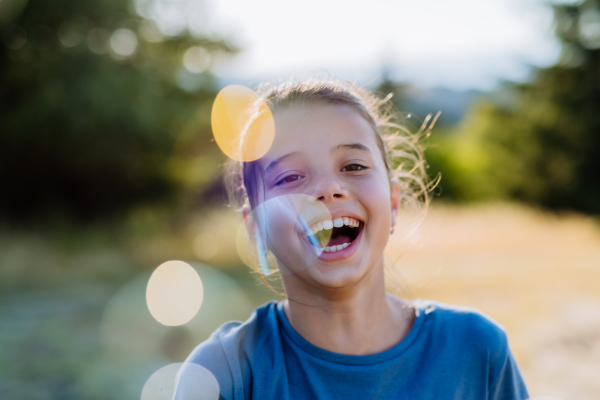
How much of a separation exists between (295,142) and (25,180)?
8158 mm

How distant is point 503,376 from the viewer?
4.42ft

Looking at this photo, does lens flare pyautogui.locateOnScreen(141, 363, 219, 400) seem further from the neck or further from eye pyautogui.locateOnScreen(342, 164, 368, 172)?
eye pyautogui.locateOnScreen(342, 164, 368, 172)

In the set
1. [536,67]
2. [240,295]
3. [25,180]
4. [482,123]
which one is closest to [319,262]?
[240,295]

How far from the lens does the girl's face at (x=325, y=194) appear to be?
4.20 ft

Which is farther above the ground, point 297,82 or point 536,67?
point 536,67

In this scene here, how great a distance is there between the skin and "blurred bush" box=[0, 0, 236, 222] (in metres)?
6.73

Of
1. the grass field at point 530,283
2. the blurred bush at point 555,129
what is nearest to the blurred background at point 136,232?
A: the grass field at point 530,283

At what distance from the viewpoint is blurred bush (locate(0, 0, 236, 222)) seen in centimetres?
716

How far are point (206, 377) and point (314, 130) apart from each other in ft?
2.58

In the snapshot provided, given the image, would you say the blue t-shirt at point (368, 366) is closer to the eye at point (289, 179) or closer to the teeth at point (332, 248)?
the teeth at point (332, 248)

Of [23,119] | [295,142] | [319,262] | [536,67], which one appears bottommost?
[319,262]

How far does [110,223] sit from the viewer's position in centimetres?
872

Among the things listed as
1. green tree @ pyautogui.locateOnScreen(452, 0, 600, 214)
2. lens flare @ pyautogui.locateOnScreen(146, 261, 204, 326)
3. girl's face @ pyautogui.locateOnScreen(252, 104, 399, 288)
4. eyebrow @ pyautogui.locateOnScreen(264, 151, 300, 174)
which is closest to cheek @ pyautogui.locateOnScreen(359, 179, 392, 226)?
girl's face @ pyautogui.locateOnScreen(252, 104, 399, 288)

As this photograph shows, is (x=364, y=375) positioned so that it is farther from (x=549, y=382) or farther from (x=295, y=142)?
(x=549, y=382)
